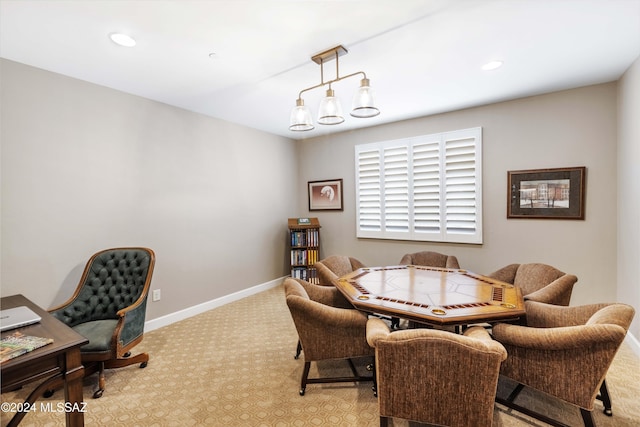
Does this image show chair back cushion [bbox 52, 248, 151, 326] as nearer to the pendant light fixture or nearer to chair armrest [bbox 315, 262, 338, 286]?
chair armrest [bbox 315, 262, 338, 286]

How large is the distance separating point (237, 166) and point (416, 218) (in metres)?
2.71

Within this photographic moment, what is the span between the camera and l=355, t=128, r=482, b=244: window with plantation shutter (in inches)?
148

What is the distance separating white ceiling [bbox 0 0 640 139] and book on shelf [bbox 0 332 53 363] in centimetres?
188

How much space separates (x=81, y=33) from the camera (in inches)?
80.1

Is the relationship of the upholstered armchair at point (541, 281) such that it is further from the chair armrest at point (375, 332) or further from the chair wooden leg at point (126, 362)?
the chair wooden leg at point (126, 362)

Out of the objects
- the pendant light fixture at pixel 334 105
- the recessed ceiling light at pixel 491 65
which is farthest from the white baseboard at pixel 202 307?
the recessed ceiling light at pixel 491 65

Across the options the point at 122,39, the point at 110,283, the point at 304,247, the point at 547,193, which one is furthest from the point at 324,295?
the point at 547,193

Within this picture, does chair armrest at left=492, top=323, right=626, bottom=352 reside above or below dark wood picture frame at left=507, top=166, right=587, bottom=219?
below

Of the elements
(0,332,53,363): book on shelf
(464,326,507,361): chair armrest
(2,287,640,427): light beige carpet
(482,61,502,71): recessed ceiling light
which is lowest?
(2,287,640,427): light beige carpet

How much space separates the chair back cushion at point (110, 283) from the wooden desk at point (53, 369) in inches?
44.3

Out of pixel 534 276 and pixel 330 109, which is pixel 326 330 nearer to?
pixel 330 109

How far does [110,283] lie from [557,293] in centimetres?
377

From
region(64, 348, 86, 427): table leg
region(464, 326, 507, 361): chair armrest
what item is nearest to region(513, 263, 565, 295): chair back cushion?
region(464, 326, 507, 361): chair armrest

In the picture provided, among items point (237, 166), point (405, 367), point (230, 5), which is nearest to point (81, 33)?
point (230, 5)
